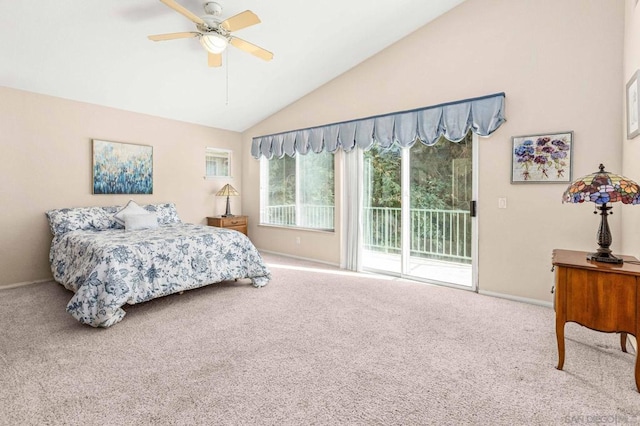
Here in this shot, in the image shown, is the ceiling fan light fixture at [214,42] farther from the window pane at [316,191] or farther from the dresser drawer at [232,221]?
the dresser drawer at [232,221]

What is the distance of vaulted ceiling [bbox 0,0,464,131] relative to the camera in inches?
117

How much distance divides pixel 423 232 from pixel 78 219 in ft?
15.3

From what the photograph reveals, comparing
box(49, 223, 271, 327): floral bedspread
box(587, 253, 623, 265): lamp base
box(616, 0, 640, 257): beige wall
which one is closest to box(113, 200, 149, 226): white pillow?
box(49, 223, 271, 327): floral bedspread

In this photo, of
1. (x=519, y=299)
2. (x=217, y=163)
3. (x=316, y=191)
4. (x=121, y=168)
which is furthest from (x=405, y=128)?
(x=121, y=168)

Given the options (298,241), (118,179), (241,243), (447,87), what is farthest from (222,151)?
(447,87)

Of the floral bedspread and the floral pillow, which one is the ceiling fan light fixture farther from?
the floral pillow

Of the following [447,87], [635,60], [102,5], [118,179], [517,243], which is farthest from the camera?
[118,179]

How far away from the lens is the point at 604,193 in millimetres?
1924

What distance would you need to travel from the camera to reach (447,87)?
3.79m

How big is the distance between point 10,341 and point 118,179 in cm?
277

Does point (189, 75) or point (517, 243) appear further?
point (189, 75)

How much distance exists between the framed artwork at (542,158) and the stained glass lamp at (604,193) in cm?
123

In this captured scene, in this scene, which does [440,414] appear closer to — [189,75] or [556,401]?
[556,401]

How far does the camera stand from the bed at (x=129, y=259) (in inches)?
107
